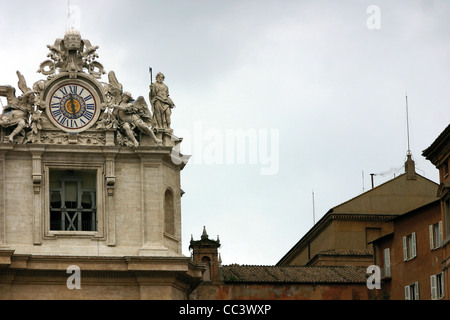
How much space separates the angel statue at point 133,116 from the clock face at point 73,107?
1.22m

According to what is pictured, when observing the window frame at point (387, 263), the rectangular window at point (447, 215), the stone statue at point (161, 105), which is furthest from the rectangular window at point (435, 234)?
the stone statue at point (161, 105)

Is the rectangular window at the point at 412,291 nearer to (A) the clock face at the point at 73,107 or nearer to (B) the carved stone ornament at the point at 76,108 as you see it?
(B) the carved stone ornament at the point at 76,108

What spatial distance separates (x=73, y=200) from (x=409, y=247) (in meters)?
18.4

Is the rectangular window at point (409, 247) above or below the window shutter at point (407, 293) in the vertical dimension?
above

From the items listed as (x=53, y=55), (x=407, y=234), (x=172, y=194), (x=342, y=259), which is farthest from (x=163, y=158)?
(x=342, y=259)

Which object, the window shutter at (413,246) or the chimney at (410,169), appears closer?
the window shutter at (413,246)

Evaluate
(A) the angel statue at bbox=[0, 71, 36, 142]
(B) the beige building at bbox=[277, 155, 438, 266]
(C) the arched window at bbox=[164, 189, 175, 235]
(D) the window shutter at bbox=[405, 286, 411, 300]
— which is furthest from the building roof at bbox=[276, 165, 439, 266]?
(A) the angel statue at bbox=[0, 71, 36, 142]

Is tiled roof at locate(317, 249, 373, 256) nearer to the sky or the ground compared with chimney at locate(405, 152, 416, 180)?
nearer to the ground

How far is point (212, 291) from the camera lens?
86.9 metres

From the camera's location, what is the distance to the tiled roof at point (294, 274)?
8881cm

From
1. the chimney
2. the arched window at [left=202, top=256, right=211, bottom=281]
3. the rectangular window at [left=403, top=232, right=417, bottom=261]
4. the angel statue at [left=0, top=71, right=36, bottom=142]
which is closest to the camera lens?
the angel statue at [left=0, top=71, right=36, bottom=142]

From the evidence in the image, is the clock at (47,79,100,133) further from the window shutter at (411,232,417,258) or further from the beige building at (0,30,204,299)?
the window shutter at (411,232,417,258)

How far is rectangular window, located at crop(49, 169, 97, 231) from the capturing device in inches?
3076

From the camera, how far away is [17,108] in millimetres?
78062
